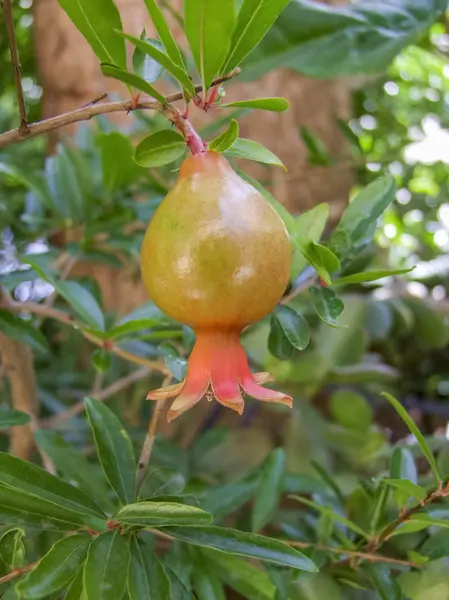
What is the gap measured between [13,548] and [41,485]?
5cm

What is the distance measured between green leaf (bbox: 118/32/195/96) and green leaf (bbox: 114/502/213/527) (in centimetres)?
21

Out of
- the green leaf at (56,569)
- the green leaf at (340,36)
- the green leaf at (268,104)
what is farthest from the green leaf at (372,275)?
the green leaf at (340,36)

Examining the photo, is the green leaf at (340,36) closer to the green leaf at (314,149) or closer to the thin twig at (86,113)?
the green leaf at (314,149)

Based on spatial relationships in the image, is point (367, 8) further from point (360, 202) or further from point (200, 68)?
point (200, 68)

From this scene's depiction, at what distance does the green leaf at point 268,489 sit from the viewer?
54 centimetres

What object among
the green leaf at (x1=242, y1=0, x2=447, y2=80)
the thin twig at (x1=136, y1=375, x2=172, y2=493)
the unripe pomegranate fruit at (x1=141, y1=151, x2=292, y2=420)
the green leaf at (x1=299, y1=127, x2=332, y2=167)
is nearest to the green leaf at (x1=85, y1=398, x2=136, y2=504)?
the thin twig at (x1=136, y1=375, x2=172, y2=493)

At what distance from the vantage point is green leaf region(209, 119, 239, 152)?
30 cm

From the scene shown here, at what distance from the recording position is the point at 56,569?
329 millimetres

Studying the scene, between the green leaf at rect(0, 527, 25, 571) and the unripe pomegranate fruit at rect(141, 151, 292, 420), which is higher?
the unripe pomegranate fruit at rect(141, 151, 292, 420)

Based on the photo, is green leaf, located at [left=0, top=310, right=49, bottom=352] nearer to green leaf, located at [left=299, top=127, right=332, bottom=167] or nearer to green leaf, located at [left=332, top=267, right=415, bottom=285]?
green leaf, located at [left=332, top=267, right=415, bottom=285]

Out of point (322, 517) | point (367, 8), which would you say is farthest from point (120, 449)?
point (367, 8)

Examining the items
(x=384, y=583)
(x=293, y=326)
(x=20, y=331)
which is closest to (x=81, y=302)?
(x=20, y=331)

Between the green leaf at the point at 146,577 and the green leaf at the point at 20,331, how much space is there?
0.77 feet

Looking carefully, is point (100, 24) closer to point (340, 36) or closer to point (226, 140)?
point (226, 140)
